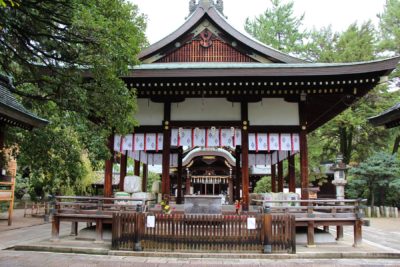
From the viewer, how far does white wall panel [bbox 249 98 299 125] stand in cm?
1178

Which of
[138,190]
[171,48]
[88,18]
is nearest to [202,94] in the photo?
[171,48]

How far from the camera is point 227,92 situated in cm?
1145

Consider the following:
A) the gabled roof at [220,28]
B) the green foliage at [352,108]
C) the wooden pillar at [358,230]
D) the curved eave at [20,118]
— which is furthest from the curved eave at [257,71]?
the green foliage at [352,108]

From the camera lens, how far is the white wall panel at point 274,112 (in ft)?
38.7

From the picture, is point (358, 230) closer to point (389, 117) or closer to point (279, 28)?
point (389, 117)

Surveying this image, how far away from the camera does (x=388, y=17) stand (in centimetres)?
2875

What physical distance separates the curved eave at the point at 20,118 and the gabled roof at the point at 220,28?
4.43 meters

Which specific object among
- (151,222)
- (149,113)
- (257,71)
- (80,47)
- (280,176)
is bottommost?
(151,222)

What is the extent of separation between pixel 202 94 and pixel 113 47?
Result: 207 inches

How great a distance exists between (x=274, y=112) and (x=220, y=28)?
3.74 meters

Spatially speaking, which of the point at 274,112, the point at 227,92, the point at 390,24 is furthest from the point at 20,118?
the point at 390,24

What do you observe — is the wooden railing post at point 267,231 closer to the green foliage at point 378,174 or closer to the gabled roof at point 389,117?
the gabled roof at point 389,117

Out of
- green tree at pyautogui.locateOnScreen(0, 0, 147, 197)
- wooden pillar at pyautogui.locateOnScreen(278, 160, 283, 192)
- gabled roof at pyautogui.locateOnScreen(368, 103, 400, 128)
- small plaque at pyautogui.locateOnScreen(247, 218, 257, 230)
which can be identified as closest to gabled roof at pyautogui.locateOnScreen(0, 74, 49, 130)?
green tree at pyautogui.locateOnScreen(0, 0, 147, 197)

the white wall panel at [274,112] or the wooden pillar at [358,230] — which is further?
the white wall panel at [274,112]
